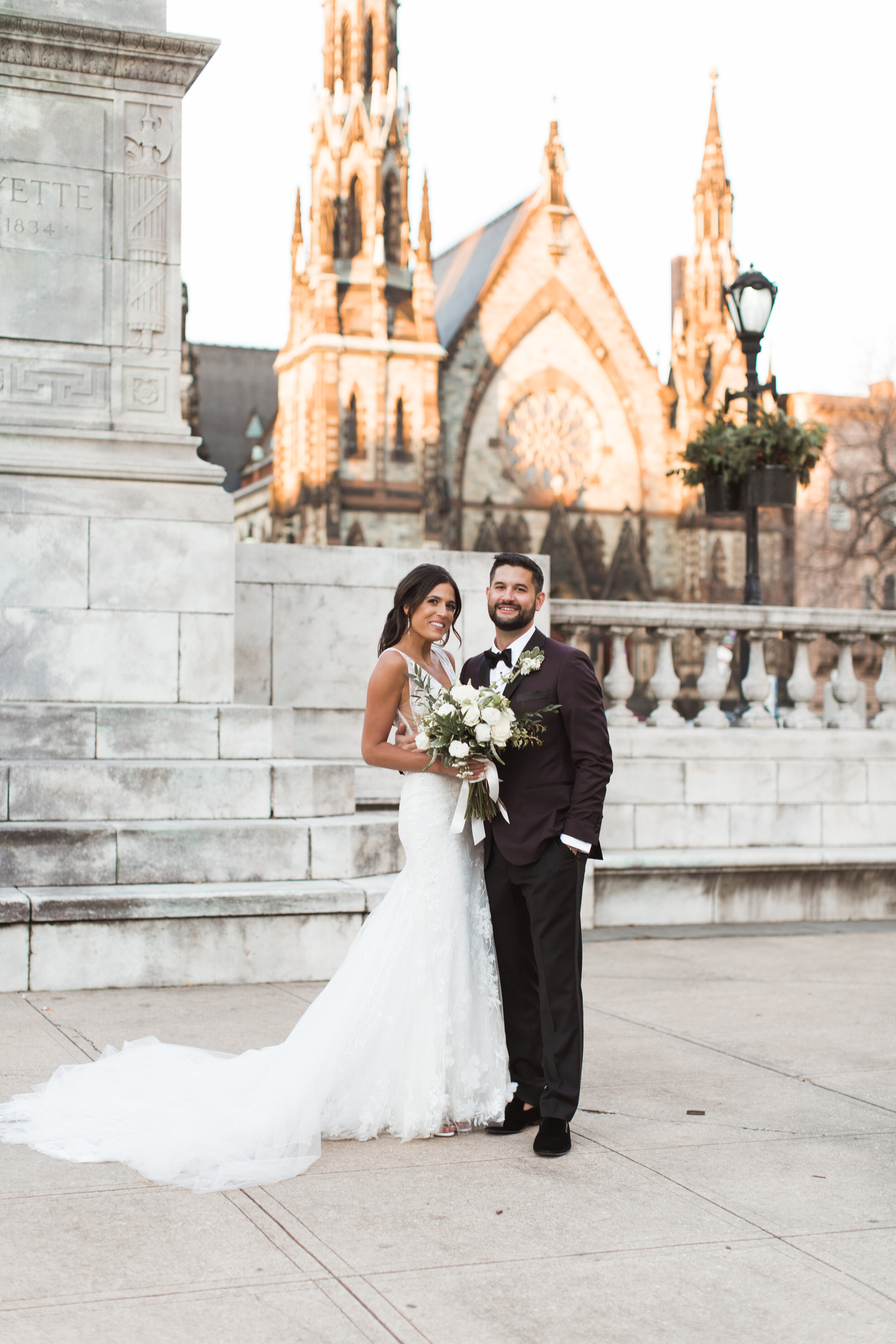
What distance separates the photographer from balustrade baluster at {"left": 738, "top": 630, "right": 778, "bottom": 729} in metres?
11.0

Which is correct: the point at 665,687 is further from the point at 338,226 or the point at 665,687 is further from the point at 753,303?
the point at 338,226

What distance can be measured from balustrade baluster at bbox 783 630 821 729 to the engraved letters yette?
5.36 m

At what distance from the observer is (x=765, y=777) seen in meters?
10.8

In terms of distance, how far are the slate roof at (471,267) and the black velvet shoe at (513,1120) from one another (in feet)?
170

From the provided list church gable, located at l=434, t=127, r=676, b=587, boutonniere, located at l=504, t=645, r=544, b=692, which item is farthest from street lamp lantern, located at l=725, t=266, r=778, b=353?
church gable, located at l=434, t=127, r=676, b=587

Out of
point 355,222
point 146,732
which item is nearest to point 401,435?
point 355,222

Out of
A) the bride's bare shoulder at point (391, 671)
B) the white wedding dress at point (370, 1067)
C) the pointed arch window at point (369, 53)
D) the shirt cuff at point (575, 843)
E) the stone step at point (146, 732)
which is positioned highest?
the pointed arch window at point (369, 53)

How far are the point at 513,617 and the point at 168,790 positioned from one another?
3.55m

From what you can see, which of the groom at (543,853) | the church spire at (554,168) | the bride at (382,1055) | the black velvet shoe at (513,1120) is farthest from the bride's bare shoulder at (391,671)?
the church spire at (554,168)

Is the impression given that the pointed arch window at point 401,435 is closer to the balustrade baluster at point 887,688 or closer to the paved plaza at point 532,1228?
the balustrade baluster at point 887,688

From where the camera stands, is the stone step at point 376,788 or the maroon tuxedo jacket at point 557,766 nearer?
the maroon tuxedo jacket at point 557,766

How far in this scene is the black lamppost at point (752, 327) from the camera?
38.7 feet

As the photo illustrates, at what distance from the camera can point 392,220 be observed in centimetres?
5222

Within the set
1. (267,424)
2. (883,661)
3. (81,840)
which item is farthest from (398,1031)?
Answer: (267,424)
